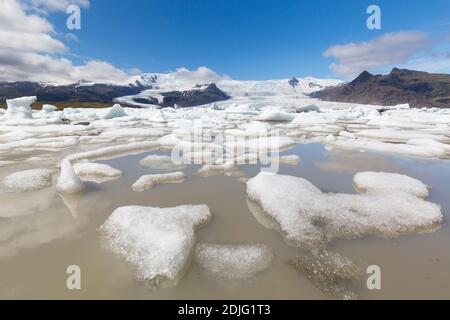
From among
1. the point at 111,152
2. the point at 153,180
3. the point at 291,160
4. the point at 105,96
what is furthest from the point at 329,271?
the point at 105,96

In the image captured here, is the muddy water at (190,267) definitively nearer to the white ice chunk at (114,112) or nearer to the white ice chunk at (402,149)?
the white ice chunk at (402,149)

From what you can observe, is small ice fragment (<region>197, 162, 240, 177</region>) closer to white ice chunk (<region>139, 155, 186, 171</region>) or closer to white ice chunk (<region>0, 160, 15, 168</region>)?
white ice chunk (<region>139, 155, 186, 171</region>)

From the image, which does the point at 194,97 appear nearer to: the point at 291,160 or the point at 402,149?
the point at 402,149

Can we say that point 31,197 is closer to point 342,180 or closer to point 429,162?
point 342,180

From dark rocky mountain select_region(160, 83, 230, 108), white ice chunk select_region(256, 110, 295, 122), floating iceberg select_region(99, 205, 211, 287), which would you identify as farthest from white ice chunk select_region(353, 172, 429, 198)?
dark rocky mountain select_region(160, 83, 230, 108)
